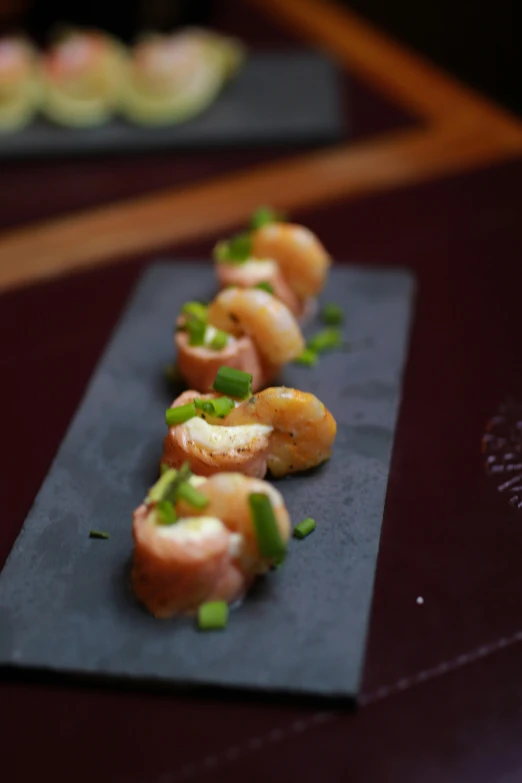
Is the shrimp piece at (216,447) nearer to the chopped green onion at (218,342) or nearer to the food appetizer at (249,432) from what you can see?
the food appetizer at (249,432)

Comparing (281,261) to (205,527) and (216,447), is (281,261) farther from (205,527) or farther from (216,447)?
(205,527)

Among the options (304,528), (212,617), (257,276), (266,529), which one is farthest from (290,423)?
(257,276)

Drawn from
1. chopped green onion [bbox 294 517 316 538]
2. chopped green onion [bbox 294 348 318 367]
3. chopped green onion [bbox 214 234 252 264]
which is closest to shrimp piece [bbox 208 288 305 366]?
chopped green onion [bbox 294 348 318 367]

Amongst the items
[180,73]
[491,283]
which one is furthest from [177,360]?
[180,73]

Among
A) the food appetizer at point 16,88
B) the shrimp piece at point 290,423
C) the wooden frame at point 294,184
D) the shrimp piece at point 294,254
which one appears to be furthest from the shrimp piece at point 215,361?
the food appetizer at point 16,88

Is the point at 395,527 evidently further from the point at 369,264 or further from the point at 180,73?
the point at 180,73

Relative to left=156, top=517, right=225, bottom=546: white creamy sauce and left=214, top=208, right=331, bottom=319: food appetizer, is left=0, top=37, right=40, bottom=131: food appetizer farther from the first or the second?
left=156, top=517, right=225, bottom=546: white creamy sauce
